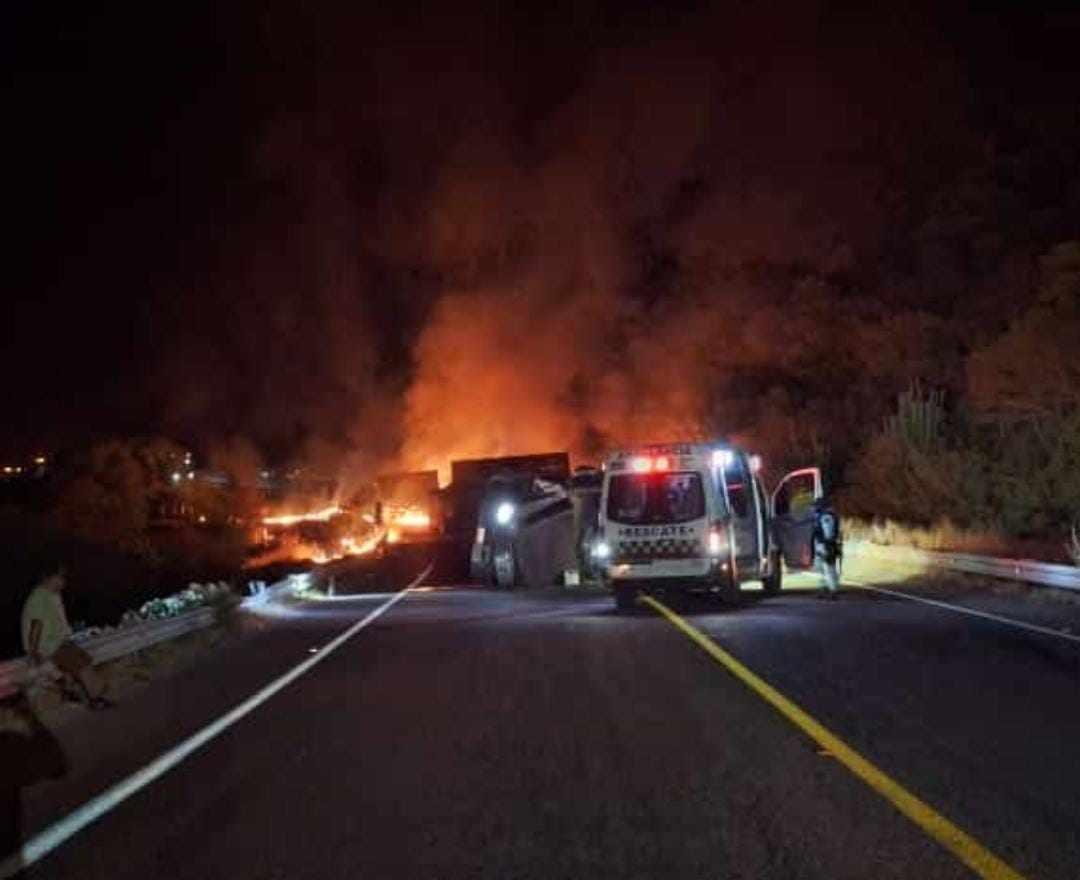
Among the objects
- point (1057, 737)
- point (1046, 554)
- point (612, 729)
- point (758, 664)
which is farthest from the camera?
point (1046, 554)

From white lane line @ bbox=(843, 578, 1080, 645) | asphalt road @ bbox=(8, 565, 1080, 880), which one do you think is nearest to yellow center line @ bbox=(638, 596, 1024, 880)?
asphalt road @ bbox=(8, 565, 1080, 880)

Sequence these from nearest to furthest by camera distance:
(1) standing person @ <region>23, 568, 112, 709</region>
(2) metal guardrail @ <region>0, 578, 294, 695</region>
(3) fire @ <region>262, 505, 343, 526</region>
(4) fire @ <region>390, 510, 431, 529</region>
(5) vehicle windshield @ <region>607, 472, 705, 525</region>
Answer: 1. (2) metal guardrail @ <region>0, 578, 294, 695</region>
2. (1) standing person @ <region>23, 568, 112, 709</region>
3. (5) vehicle windshield @ <region>607, 472, 705, 525</region>
4. (4) fire @ <region>390, 510, 431, 529</region>
5. (3) fire @ <region>262, 505, 343, 526</region>

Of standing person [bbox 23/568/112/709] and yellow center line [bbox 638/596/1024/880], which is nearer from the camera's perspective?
yellow center line [bbox 638/596/1024/880]

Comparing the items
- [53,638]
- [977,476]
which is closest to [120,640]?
[53,638]

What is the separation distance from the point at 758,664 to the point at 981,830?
695 cm

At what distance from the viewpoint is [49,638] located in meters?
12.7

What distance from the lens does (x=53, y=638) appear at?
12734 millimetres

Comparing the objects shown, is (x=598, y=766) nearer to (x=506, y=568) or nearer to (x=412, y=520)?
(x=506, y=568)

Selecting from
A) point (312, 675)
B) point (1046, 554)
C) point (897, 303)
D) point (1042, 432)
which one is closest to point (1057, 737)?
point (312, 675)

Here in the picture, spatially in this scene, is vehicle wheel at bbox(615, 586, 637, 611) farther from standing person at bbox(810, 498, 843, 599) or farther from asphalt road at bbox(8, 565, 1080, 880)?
asphalt road at bbox(8, 565, 1080, 880)

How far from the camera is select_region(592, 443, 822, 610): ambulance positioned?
21094 mm

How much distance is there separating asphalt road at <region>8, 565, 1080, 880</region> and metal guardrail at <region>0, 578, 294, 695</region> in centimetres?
81

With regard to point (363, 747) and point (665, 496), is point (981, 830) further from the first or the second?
point (665, 496)

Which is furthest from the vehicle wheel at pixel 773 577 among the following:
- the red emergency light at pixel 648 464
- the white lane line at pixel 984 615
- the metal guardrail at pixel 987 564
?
the metal guardrail at pixel 987 564
